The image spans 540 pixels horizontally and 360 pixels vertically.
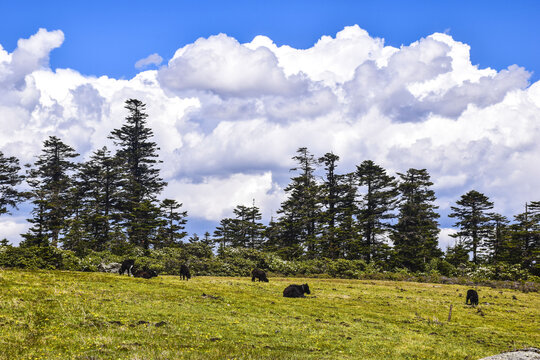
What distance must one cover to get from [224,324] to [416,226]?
64.2m

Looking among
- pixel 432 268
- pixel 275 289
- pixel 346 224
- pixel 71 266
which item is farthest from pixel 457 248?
pixel 71 266

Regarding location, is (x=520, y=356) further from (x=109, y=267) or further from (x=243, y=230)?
(x=243, y=230)

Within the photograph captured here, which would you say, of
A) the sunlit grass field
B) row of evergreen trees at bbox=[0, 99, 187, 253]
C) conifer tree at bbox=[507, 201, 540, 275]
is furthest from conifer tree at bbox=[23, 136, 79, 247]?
conifer tree at bbox=[507, 201, 540, 275]

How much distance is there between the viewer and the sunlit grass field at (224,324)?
1398cm

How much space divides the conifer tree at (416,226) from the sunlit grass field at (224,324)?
39399 mm

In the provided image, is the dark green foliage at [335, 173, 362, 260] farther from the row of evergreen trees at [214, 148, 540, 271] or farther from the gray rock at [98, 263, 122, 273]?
the gray rock at [98, 263, 122, 273]

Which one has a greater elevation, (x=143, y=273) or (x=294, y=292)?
(x=143, y=273)

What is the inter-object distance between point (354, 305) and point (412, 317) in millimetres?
4804

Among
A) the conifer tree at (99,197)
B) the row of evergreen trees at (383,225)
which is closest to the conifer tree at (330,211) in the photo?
the row of evergreen trees at (383,225)

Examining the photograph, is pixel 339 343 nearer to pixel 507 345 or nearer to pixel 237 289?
pixel 507 345

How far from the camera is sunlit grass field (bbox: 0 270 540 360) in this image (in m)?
14.0

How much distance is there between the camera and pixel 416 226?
251 feet

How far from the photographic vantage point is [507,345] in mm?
21719

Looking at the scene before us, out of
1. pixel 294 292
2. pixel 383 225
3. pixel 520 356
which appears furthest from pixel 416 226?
pixel 520 356
